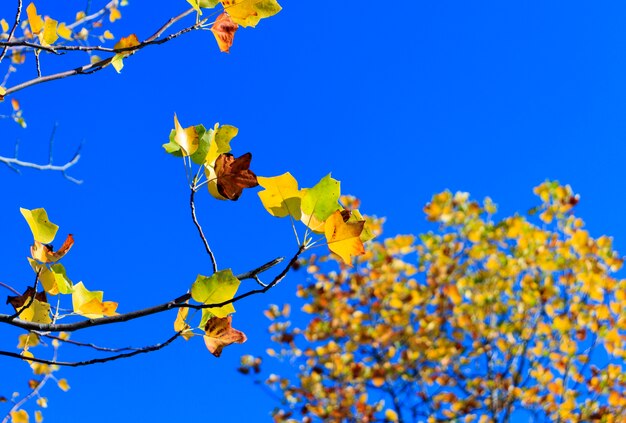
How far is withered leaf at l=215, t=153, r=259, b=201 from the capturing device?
87cm

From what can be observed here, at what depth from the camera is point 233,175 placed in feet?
2.86

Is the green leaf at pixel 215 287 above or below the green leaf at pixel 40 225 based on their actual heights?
below

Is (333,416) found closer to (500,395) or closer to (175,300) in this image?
(500,395)

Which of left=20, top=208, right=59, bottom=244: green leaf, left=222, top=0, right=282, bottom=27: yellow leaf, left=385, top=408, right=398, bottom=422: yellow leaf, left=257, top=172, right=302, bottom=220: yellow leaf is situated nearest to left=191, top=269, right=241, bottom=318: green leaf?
left=257, top=172, right=302, bottom=220: yellow leaf

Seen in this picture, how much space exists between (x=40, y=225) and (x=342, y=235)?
0.49 m

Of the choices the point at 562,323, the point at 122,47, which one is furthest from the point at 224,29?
the point at 562,323

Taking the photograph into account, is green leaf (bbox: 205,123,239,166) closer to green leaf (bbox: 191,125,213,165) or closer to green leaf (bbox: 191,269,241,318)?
green leaf (bbox: 191,125,213,165)

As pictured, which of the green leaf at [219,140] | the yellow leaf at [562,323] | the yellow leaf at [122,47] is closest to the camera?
the green leaf at [219,140]

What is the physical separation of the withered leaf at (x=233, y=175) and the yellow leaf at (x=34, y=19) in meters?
0.64

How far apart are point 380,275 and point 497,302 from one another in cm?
133

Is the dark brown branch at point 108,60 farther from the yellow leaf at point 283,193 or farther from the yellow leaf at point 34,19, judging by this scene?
the yellow leaf at point 283,193

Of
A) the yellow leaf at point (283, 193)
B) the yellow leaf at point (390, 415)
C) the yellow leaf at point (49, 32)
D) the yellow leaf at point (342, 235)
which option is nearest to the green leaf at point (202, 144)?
the yellow leaf at point (283, 193)

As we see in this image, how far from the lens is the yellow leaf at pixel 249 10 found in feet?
3.21

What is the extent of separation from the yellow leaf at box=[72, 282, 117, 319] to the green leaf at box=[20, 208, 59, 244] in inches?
3.6
